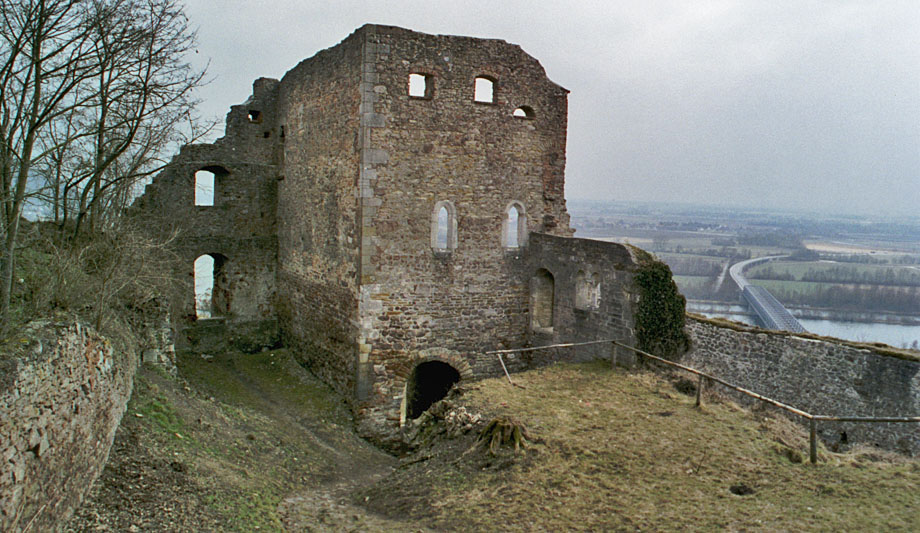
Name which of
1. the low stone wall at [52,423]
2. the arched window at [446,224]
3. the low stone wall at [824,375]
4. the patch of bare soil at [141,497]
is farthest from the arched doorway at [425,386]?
the low stone wall at [52,423]

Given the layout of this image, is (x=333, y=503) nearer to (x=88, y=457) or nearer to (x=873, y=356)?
(x=88, y=457)

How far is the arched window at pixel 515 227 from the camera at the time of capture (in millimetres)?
15570

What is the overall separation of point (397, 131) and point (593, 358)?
6567 mm

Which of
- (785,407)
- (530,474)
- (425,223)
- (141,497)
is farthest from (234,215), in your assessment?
(785,407)

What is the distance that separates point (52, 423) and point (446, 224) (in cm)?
1020

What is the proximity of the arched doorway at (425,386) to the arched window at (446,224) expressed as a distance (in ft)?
10.7

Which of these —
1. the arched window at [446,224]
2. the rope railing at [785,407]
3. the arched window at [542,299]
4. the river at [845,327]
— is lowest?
the river at [845,327]

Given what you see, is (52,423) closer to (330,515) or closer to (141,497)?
(141,497)

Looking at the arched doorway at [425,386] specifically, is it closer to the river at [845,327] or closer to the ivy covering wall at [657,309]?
the ivy covering wall at [657,309]

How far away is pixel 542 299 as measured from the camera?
52.6 feet

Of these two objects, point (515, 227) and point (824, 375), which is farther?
point (515, 227)

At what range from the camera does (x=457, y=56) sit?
47.6 ft

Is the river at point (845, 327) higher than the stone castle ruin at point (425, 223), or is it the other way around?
the stone castle ruin at point (425, 223)

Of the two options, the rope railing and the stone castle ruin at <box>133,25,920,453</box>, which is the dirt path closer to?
the rope railing
